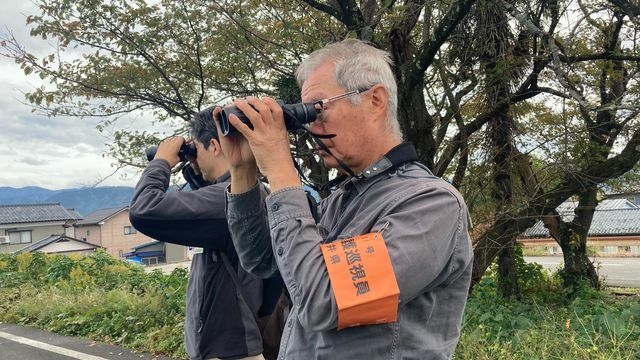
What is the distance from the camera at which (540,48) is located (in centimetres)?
568

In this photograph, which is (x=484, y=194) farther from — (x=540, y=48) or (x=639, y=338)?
(x=639, y=338)

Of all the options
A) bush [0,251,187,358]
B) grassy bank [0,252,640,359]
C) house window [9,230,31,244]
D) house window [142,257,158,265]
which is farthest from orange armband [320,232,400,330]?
house window [142,257,158,265]

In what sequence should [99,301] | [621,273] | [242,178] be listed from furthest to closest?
[621,273] < [99,301] < [242,178]

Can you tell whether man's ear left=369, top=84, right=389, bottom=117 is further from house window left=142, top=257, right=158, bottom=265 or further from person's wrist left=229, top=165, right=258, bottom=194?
house window left=142, top=257, right=158, bottom=265

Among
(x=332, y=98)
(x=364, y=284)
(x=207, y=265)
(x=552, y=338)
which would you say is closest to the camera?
(x=364, y=284)

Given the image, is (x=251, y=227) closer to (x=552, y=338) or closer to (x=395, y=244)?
(x=395, y=244)

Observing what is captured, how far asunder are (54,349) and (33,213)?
37.9 metres

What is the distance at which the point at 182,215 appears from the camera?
6.49 ft

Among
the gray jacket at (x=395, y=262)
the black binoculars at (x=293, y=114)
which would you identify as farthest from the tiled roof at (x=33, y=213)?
the gray jacket at (x=395, y=262)

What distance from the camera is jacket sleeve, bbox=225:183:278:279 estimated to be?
1449 mm

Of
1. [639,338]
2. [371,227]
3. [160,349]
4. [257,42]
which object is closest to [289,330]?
[371,227]

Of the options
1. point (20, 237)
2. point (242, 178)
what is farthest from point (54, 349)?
point (20, 237)

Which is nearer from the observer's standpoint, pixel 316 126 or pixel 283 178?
pixel 283 178

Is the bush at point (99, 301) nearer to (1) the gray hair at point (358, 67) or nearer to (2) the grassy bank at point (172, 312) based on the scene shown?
(2) the grassy bank at point (172, 312)
